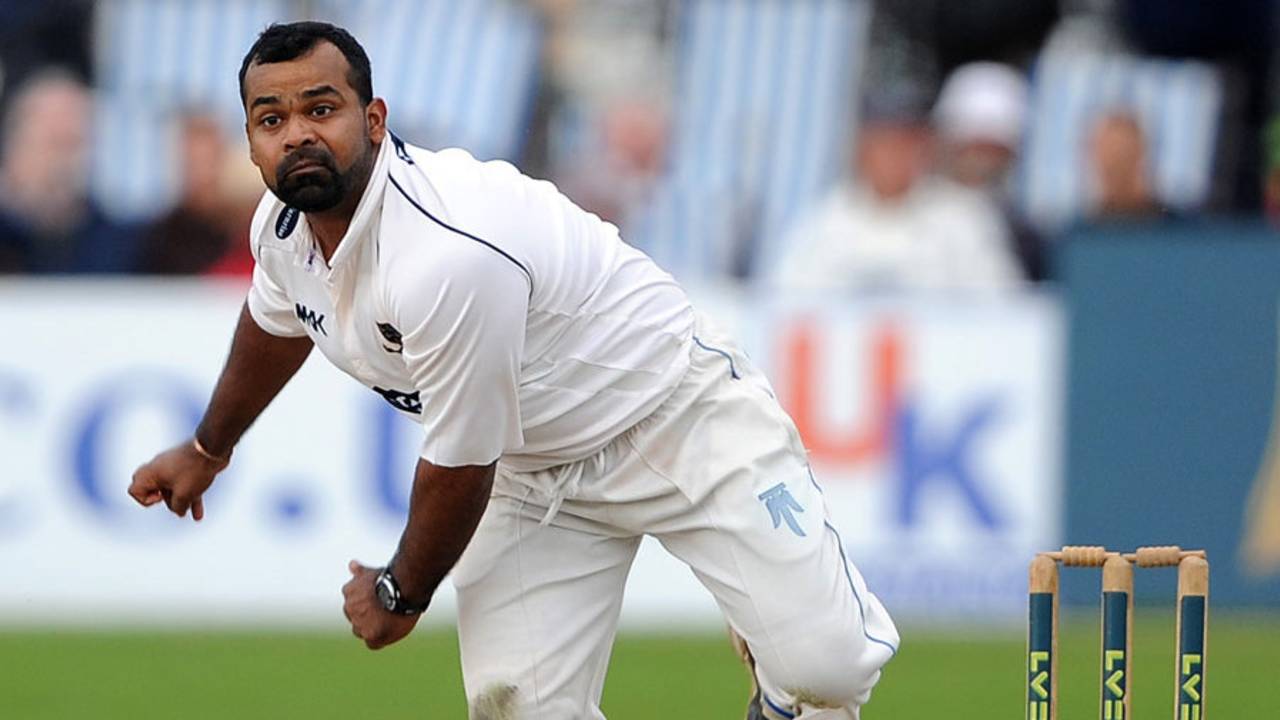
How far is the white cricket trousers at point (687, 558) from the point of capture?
623 centimetres

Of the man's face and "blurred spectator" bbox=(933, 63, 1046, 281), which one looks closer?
the man's face

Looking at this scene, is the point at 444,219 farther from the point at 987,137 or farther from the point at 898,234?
the point at 987,137

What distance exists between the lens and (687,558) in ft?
21.2

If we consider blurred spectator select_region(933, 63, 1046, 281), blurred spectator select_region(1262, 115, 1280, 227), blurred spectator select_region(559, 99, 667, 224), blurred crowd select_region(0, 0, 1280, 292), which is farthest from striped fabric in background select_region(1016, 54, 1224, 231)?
blurred spectator select_region(559, 99, 667, 224)

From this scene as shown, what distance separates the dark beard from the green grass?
393 cm

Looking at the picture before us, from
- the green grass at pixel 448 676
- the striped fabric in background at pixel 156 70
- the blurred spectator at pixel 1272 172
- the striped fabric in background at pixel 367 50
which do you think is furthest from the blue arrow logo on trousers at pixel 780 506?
the striped fabric in background at pixel 156 70

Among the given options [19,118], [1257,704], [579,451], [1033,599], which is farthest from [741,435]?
[19,118]

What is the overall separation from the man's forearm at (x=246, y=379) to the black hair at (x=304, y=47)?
1063 millimetres

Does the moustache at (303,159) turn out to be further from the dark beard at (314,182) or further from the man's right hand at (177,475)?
the man's right hand at (177,475)

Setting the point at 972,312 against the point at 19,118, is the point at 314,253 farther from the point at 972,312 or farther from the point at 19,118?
the point at 19,118

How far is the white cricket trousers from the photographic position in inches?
245

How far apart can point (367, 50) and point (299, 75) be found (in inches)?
374

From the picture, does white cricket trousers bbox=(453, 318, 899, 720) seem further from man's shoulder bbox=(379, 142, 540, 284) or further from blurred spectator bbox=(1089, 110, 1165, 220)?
blurred spectator bbox=(1089, 110, 1165, 220)

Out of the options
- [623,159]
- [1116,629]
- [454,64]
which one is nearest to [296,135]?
[1116,629]
